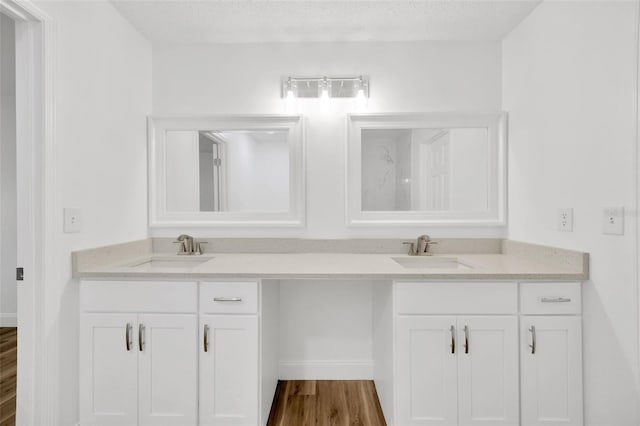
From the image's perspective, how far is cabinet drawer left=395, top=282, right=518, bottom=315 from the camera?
5.08 ft

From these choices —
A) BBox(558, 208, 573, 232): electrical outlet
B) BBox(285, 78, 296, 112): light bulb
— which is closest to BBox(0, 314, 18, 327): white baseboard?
BBox(285, 78, 296, 112): light bulb

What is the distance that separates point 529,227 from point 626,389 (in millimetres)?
850

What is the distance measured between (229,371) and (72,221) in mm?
988

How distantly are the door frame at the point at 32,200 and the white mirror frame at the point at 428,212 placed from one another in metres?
1.54

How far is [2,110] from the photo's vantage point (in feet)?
10.4

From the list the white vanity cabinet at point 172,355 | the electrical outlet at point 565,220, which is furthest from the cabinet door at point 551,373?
the white vanity cabinet at point 172,355

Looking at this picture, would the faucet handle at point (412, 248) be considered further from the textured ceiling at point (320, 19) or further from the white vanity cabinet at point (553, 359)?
the textured ceiling at point (320, 19)

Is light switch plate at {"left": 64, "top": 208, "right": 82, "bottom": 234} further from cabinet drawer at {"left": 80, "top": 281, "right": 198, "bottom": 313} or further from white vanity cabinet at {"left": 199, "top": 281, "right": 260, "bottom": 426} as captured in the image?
white vanity cabinet at {"left": 199, "top": 281, "right": 260, "bottom": 426}

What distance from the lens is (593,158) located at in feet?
4.84

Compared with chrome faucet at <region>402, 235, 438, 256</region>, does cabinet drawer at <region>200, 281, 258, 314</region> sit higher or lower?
lower

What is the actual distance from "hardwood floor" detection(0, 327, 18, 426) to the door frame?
19.5 inches

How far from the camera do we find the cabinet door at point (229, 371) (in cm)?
157

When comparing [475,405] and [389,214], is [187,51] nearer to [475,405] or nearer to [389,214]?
[389,214]

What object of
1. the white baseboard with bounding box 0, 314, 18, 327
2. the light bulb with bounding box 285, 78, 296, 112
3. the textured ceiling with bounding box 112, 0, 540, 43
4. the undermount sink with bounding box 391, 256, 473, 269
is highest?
the textured ceiling with bounding box 112, 0, 540, 43
